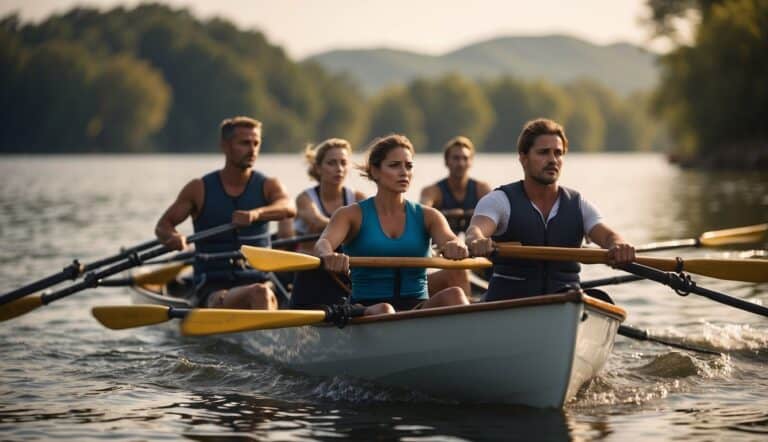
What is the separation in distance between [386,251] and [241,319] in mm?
1083

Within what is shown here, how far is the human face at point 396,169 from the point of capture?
795 cm

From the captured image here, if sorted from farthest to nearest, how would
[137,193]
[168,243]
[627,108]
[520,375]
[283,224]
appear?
[627,108], [137,193], [283,224], [168,243], [520,375]

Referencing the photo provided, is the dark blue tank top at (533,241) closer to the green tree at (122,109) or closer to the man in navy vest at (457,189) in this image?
the man in navy vest at (457,189)

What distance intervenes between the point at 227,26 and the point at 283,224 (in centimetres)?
12296

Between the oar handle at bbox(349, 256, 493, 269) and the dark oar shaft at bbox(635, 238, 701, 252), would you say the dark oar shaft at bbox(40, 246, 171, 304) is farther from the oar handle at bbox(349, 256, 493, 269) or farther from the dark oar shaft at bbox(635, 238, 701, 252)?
the dark oar shaft at bbox(635, 238, 701, 252)

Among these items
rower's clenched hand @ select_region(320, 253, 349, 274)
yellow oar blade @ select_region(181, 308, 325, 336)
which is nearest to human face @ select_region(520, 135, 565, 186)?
rower's clenched hand @ select_region(320, 253, 349, 274)

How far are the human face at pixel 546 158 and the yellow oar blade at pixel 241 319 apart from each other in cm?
168

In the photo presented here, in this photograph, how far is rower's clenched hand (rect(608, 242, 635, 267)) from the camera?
24.8 feet

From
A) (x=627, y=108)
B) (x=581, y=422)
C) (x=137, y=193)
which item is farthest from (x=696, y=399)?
(x=627, y=108)

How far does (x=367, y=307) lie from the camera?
8.05 m

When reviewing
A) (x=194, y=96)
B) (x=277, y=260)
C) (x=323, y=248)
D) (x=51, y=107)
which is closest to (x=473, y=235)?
(x=323, y=248)

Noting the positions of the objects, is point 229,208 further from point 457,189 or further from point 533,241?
point 533,241

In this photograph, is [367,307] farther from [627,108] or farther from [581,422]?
[627,108]

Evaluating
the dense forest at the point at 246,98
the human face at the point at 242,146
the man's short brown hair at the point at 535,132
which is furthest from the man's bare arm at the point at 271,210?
the dense forest at the point at 246,98
